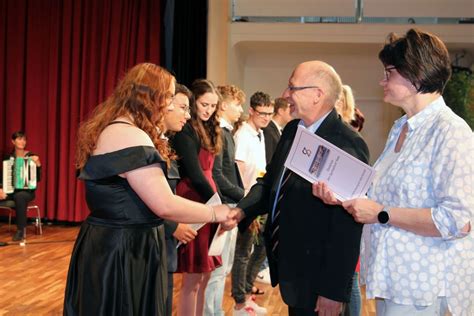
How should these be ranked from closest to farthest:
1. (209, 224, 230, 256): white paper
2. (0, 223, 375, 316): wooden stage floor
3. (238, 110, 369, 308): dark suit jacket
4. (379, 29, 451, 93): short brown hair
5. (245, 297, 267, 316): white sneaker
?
(379, 29, 451, 93): short brown hair
(238, 110, 369, 308): dark suit jacket
(209, 224, 230, 256): white paper
(245, 297, 267, 316): white sneaker
(0, 223, 375, 316): wooden stage floor

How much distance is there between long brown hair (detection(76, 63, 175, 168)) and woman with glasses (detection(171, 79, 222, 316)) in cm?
105

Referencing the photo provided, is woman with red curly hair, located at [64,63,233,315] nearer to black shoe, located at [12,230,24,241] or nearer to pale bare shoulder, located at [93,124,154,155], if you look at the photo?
pale bare shoulder, located at [93,124,154,155]

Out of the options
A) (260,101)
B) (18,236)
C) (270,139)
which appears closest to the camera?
(260,101)

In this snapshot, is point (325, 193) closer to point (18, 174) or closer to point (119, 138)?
point (119, 138)

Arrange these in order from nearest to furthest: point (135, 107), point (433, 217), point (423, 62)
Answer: point (433, 217) < point (423, 62) < point (135, 107)

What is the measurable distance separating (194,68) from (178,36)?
0.52m

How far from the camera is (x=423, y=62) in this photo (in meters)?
1.99

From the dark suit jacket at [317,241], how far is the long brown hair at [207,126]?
1392 millimetres

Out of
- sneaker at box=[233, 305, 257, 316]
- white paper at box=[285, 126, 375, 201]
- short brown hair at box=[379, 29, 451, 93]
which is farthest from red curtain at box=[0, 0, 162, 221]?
short brown hair at box=[379, 29, 451, 93]

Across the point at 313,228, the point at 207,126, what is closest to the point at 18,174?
the point at 207,126

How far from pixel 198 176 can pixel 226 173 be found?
622mm

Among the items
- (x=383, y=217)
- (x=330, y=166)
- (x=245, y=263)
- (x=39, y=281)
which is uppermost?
(x=330, y=166)

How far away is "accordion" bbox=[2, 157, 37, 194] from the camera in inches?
313

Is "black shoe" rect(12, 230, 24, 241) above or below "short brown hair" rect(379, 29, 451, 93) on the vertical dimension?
below
